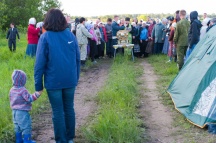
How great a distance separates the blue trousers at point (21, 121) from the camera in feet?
13.7

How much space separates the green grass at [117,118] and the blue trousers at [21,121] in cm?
82

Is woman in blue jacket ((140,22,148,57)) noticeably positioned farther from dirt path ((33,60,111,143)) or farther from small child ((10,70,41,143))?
small child ((10,70,41,143))

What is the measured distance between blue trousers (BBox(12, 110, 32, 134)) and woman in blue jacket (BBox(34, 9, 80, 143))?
17.3 inches

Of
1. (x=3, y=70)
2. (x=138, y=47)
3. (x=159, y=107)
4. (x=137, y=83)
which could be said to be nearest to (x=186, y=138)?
(x=159, y=107)

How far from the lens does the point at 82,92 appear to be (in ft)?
24.7

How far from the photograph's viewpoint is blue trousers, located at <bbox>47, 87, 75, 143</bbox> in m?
3.95

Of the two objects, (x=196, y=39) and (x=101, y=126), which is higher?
(x=196, y=39)

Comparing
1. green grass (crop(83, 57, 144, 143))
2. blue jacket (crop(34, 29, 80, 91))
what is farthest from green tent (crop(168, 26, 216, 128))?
blue jacket (crop(34, 29, 80, 91))

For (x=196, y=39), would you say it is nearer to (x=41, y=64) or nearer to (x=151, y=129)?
(x=151, y=129)

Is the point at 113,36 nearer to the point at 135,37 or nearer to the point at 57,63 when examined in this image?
the point at 135,37

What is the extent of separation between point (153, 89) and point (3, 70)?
4112 millimetres

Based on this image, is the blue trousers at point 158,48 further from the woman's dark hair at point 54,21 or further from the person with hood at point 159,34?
the woman's dark hair at point 54,21

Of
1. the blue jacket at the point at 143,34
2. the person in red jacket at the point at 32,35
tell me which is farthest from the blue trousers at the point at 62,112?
the blue jacket at the point at 143,34

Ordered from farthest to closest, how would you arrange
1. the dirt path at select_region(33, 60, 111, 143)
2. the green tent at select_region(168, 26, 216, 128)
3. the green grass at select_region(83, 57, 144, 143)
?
the green tent at select_region(168, 26, 216, 128) < the dirt path at select_region(33, 60, 111, 143) < the green grass at select_region(83, 57, 144, 143)
